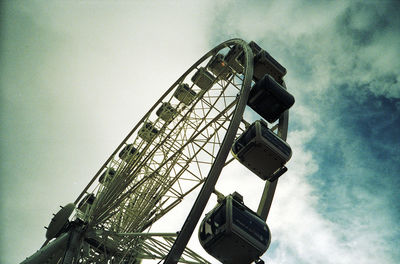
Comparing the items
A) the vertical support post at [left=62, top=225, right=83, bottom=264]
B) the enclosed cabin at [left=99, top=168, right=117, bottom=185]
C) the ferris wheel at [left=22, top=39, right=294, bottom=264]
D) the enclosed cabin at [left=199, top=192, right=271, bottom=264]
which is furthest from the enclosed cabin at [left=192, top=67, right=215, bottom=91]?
the enclosed cabin at [left=199, top=192, right=271, bottom=264]

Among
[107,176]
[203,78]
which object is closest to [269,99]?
[203,78]

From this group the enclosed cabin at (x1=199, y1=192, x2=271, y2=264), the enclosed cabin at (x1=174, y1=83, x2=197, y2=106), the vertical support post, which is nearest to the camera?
the enclosed cabin at (x1=199, y1=192, x2=271, y2=264)

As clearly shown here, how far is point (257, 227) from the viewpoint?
579cm

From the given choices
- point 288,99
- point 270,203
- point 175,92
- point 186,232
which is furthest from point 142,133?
point 186,232

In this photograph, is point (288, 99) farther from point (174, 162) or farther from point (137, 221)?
point (137, 221)

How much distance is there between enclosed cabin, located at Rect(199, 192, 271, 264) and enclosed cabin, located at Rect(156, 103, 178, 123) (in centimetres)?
684

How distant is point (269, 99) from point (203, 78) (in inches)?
171

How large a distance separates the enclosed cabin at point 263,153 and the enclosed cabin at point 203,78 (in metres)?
4.86

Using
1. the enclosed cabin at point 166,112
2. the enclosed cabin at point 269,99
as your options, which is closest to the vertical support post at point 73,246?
the enclosed cabin at point 166,112

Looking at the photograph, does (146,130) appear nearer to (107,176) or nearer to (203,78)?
(107,176)

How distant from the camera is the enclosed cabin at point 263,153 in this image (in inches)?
282

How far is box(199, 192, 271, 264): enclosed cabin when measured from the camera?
5.47 m

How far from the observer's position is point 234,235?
5.43 metres

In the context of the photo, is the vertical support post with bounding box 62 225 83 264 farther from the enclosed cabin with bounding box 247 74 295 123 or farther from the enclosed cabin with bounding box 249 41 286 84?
the enclosed cabin with bounding box 249 41 286 84
